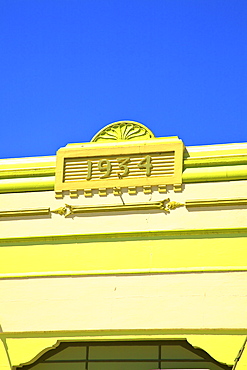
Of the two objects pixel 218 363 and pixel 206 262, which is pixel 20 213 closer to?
pixel 206 262

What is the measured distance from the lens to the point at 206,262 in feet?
43.0

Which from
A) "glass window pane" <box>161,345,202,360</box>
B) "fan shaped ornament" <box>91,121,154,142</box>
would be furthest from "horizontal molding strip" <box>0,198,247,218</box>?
"glass window pane" <box>161,345,202,360</box>

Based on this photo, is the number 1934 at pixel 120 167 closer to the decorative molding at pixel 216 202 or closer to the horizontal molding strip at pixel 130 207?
the horizontal molding strip at pixel 130 207

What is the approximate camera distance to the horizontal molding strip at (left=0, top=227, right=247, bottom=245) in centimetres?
1323

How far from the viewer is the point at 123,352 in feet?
42.5

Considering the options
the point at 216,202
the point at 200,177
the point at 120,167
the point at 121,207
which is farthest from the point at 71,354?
the point at 200,177

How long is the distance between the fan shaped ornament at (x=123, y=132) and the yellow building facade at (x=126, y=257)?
0.02m

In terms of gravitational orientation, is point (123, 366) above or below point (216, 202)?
below

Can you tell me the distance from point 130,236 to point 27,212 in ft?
6.98

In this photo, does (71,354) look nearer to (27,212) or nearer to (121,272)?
(121,272)

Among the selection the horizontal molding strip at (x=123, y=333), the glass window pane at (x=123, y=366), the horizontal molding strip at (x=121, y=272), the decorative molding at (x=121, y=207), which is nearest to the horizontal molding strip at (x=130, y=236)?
the decorative molding at (x=121, y=207)

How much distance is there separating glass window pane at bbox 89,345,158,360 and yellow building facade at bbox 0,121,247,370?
18 millimetres

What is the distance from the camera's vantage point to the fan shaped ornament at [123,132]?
14656 mm

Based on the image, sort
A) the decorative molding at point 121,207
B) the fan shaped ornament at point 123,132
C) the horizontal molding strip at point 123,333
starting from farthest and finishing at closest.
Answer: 1. the fan shaped ornament at point 123,132
2. the decorative molding at point 121,207
3. the horizontal molding strip at point 123,333
